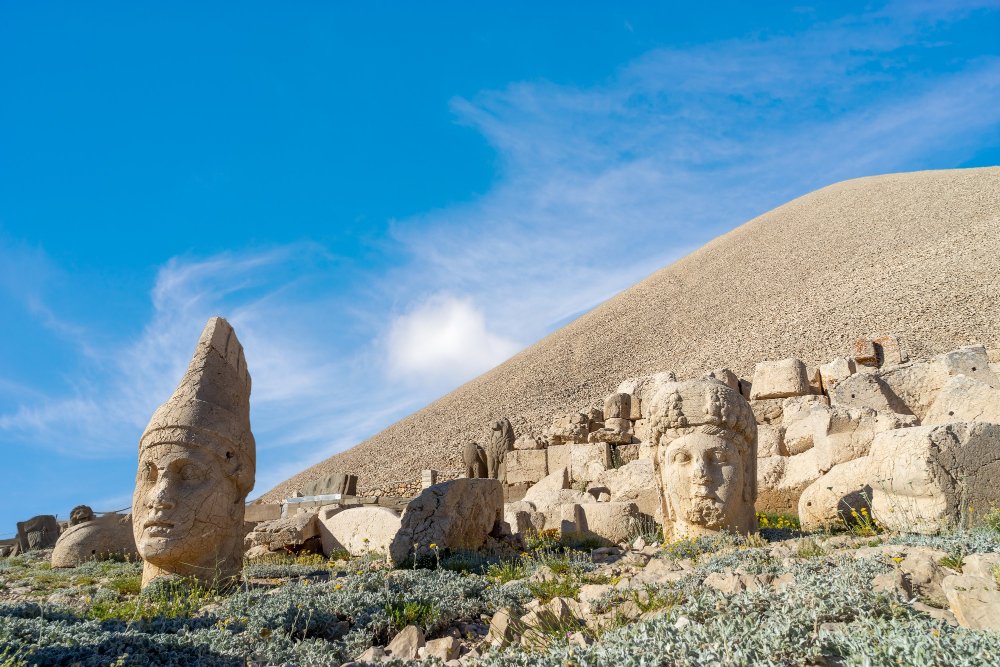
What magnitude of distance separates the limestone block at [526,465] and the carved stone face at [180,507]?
9.25 m

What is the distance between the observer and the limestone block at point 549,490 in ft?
38.8

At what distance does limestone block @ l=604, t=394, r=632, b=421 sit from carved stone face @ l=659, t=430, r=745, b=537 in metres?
8.10

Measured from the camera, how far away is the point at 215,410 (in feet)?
23.8

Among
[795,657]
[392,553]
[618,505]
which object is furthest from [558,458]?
[795,657]

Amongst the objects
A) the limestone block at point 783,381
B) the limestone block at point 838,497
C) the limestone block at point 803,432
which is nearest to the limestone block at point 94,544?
the limestone block at point 838,497

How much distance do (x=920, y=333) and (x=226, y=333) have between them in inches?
1084

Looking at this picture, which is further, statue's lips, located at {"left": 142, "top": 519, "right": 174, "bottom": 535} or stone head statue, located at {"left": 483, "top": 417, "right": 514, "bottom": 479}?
stone head statue, located at {"left": 483, "top": 417, "right": 514, "bottom": 479}

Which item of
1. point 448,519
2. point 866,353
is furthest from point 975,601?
point 866,353

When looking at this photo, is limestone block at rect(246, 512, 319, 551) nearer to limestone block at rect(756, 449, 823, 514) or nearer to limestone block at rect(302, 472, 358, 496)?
limestone block at rect(756, 449, 823, 514)

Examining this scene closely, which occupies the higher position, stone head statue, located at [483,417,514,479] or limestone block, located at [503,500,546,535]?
stone head statue, located at [483,417,514,479]

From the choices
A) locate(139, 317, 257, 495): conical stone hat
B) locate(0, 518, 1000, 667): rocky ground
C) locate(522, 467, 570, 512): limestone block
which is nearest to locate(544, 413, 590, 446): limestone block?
locate(522, 467, 570, 512): limestone block

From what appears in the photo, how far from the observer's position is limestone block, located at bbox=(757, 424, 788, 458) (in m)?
11.6

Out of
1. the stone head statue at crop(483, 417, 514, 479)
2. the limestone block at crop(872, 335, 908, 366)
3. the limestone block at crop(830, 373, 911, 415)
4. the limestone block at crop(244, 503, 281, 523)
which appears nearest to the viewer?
the limestone block at crop(830, 373, 911, 415)

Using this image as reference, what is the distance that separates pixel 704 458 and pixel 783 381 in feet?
25.3
